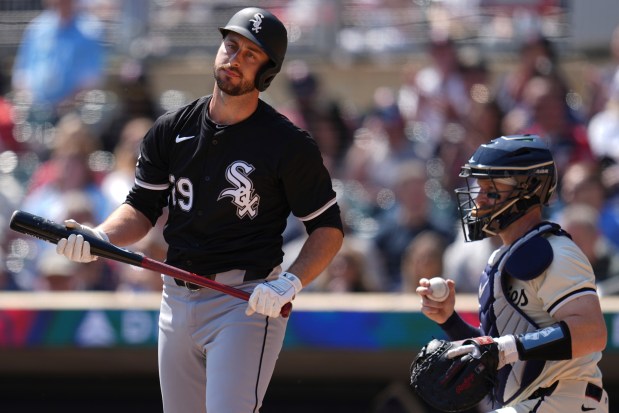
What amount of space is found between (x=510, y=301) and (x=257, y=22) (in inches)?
51.2

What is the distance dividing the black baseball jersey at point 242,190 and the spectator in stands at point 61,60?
5.17 metres

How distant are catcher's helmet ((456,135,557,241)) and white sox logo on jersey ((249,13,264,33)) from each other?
875 millimetres

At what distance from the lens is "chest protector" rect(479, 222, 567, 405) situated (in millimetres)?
3570

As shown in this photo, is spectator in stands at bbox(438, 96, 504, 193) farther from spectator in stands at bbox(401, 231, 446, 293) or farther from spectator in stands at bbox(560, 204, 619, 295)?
spectator in stands at bbox(560, 204, 619, 295)

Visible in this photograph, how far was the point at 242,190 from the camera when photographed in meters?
→ 3.95

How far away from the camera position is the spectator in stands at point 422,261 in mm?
6664

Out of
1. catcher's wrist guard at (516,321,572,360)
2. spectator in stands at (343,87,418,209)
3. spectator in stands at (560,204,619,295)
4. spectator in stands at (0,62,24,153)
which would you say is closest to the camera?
catcher's wrist guard at (516,321,572,360)

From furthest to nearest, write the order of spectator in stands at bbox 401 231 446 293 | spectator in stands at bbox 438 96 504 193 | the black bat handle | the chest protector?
spectator in stands at bbox 438 96 504 193, spectator in stands at bbox 401 231 446 293, the black bat handle, the chest protector

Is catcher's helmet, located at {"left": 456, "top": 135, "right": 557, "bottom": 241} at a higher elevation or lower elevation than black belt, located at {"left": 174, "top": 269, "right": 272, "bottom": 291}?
higher

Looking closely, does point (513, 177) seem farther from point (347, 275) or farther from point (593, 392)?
point (347, 275)

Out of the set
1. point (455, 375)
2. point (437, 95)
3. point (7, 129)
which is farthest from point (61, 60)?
point (455, 375)

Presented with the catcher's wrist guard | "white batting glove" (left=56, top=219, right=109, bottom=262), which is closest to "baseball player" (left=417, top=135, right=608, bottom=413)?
the catcher's wrist guard

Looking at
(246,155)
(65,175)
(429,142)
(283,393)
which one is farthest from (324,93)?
(246,155)

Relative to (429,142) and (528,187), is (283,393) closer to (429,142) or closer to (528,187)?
(429,142)
